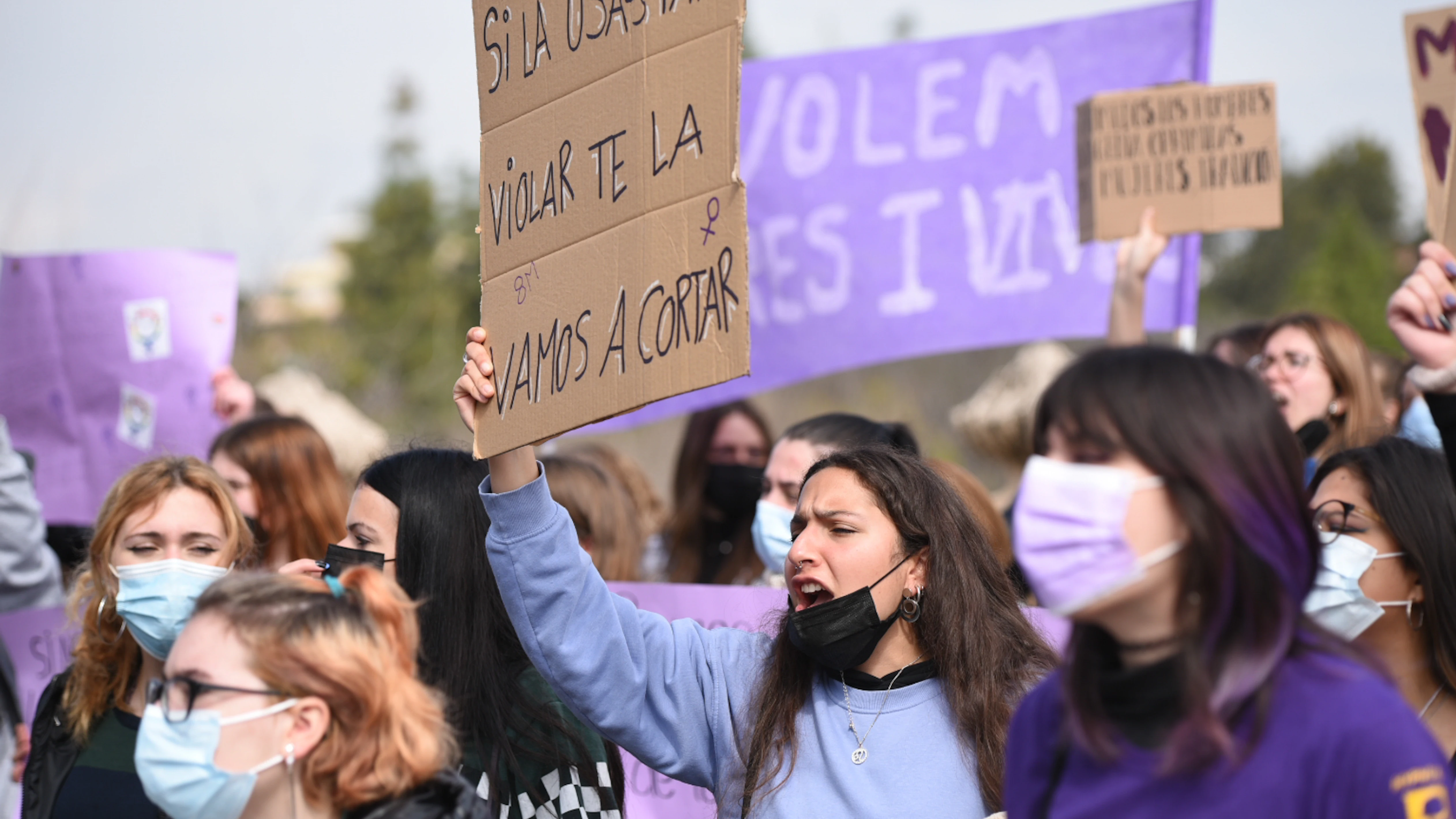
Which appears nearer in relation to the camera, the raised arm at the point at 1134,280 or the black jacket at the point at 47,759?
the black jacket at the point at 47,759

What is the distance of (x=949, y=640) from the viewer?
290 centimetres

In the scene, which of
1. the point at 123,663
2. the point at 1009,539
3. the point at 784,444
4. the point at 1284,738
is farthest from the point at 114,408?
the point at 1284,738

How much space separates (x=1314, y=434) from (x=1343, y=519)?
140cm

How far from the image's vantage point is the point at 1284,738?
1.72 metres

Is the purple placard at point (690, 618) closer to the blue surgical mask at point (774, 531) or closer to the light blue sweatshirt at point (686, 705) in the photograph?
the blue surgical mask at point (774, 531)

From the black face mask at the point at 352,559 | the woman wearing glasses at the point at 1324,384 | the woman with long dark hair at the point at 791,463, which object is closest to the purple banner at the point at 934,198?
the woman wearing glasses at the point at 1324,384

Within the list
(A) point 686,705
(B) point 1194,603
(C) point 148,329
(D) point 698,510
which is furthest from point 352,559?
(C) point 148,329

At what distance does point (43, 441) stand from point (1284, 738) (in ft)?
17.1

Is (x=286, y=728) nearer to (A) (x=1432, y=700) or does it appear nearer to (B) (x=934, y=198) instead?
(A) (x=1432, y=700)

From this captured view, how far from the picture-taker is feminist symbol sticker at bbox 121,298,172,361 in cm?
558

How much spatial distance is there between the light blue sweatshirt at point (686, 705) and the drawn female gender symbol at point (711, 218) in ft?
2.06

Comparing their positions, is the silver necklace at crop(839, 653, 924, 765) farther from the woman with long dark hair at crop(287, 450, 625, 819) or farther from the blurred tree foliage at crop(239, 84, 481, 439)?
the blurred tree foliage at crop(239, 84, 481, 439)

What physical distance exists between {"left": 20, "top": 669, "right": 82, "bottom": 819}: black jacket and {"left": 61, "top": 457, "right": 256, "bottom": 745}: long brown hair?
0.03 m

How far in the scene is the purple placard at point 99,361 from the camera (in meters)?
5.53
